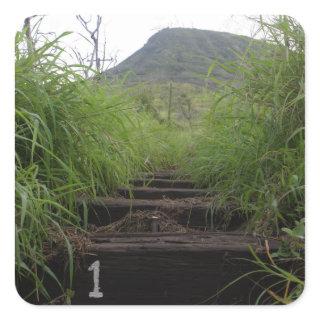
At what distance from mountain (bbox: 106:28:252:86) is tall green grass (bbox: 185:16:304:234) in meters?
0.09

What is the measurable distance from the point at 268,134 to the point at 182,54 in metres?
1.14

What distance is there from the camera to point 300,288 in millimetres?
1354

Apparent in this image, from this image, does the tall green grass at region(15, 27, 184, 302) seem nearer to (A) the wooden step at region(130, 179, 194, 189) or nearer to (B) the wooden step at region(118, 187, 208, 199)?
(B) the wooden step at region(118, 187, 208, 199)

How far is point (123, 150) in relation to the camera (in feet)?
7.77

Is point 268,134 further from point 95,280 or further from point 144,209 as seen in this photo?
point 95,280

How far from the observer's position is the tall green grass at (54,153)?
137 centimetres

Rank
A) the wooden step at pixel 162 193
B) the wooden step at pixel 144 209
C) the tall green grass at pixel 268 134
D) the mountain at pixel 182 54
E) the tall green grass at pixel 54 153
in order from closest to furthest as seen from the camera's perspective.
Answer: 1. the tall green grass at pixel 54 153
2. the tall green grass at pixel 268 134
3. the wooden step at pixel 144 209
4. the mountain at pixel 182 54
5. the wooden step at pixel 162 193

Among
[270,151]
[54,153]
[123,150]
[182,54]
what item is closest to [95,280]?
[54,153]

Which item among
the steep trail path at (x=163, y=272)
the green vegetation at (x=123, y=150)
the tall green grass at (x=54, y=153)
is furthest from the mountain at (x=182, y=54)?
the steep trail path at (x=163, y=272)

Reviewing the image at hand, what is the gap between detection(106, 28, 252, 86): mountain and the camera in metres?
2.10

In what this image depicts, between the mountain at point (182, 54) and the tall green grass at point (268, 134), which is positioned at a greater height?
the mountain at point (182, 54)

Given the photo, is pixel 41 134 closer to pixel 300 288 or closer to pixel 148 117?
pixel 300 288

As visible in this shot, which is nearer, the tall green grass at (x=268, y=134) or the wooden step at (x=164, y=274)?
the wooden step at (x=164, y=274)

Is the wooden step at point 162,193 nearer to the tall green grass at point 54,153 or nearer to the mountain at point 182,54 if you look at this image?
the tall green grass at point 54,153
